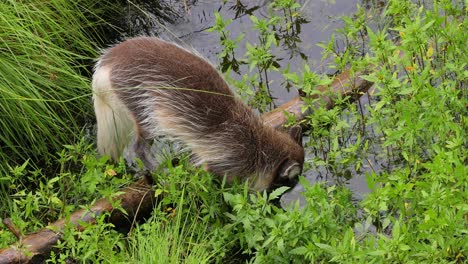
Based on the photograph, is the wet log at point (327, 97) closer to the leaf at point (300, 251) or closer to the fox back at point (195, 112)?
the fox back at point (195, 112)

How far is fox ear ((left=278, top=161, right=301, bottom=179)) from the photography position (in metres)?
6.55

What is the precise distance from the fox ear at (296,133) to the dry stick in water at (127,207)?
0.68 ft

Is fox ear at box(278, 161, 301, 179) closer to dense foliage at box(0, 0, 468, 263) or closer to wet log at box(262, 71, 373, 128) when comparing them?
dense foliage at box(0, 0, 468, 263)

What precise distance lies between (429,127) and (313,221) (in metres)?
1.15

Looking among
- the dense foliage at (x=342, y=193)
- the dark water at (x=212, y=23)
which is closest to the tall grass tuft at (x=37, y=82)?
the dense foliage at (x=342, y=193)

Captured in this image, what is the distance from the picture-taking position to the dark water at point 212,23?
8445 millimetres

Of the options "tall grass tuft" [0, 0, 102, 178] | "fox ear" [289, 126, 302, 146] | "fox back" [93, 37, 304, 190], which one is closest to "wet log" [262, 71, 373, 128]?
"fox ear" [289, 126, 302, 146]

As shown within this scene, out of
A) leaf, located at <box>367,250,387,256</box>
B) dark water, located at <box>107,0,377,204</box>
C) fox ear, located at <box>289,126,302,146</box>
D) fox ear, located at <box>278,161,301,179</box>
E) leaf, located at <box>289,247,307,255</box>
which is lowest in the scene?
fox ear, located at <box>278,161,301,179</box>

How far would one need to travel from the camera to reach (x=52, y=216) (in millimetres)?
6621

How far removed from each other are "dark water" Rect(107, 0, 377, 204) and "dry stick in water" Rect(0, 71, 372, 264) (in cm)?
90

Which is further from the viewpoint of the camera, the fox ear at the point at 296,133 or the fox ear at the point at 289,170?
the fox ear at the point at 296,133

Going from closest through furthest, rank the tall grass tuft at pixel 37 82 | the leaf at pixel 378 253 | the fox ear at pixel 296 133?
the leaf at pixel 378 253, the fox ear at pixel 296 133, the tall grass tuft at pixel 37 82

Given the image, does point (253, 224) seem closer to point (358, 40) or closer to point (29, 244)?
point (29, 244)

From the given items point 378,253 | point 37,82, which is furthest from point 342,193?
point 37,82
